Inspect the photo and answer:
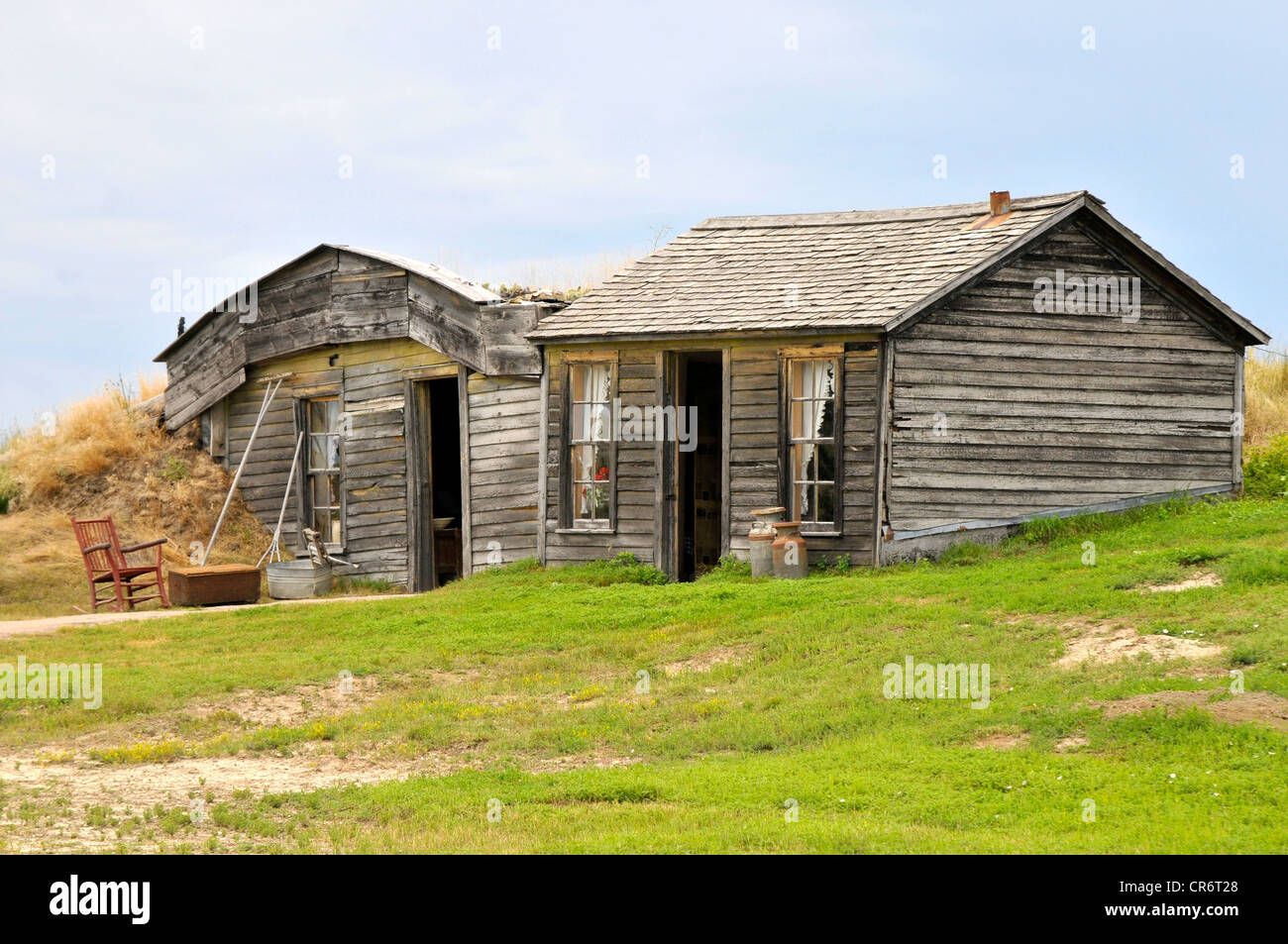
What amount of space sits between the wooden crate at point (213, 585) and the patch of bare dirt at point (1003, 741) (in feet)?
41.0

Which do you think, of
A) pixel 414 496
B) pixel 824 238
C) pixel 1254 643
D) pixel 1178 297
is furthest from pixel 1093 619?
pixel 414 496

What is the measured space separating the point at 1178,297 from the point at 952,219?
10.9ft

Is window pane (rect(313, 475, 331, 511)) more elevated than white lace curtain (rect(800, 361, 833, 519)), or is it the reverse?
white lace curtain (rect(800, 361, 833, 519))

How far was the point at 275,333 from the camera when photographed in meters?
22.8

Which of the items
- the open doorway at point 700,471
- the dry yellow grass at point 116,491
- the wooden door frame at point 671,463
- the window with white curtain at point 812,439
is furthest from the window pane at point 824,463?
the dry yellow grass at point 116,491

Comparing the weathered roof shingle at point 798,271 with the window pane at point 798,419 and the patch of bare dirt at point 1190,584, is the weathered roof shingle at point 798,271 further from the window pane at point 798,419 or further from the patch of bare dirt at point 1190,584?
the patch of bare dirt at point 1190,584

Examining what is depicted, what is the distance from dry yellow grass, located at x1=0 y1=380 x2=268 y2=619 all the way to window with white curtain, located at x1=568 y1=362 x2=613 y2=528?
6.31 meters

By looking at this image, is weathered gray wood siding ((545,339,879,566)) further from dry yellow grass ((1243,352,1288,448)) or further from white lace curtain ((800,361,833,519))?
dry yellow grass ((1243,352,1288,448))

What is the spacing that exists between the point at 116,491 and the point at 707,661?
13.9 metres

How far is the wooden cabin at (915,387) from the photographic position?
1753cm

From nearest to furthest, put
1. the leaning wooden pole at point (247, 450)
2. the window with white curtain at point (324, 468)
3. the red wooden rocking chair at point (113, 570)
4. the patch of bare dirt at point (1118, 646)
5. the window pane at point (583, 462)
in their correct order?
1. the patch of bare dirt at point (1118, 646)
2. the red wooden rocking chair at point (113, 570)
3. the window pane at point (583, 462)
4. the leaning wooden pole at point (247, 450)
5. the window with white curtain at point (324, 468)

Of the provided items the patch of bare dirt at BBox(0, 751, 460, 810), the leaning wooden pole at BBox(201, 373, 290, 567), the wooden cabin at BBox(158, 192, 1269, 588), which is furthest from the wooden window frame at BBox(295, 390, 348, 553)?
the patch of bare dirt at BBox(0, 751, 460, 810)

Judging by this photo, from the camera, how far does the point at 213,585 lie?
1919cm

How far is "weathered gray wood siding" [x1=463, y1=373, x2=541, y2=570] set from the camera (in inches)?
786
